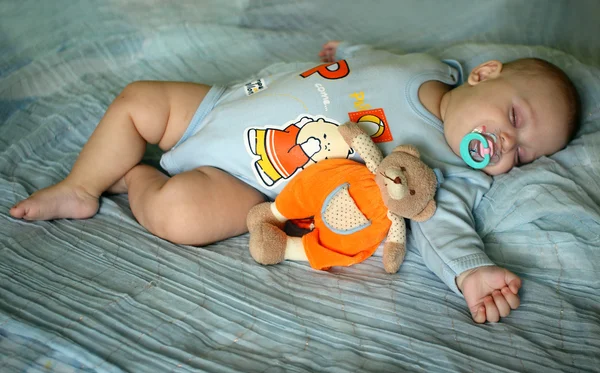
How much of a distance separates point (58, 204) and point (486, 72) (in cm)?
93

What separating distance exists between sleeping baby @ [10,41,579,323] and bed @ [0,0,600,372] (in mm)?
46

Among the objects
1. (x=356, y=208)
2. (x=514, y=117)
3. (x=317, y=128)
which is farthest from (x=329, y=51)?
(x=356, y=208)

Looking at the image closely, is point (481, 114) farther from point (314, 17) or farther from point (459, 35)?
point (314, 17)

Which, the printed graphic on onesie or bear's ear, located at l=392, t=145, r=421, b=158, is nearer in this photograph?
bear's ear, located at l=392, t=145, r=421, b=158

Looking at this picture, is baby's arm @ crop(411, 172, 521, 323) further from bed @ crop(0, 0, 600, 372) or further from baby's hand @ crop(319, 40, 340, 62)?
baby's hand @ crop(319, 40, 340, 62)

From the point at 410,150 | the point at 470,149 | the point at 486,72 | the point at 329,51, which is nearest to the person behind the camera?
the point at 410,150

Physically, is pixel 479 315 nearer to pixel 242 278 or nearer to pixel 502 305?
pixel 502 305

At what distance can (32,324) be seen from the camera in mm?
789

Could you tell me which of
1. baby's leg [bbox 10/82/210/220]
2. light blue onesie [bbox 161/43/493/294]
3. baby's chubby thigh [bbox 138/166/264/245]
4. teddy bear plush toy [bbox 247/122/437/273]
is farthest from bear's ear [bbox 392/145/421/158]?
baby's leg [bbox 10/82/210/220]

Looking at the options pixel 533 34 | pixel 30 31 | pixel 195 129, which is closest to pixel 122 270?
pixel 195 129

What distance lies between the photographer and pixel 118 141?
1.16 meters

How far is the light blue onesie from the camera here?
1.11m

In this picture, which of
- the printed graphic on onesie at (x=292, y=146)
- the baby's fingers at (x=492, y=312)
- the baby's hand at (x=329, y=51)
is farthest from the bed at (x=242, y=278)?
the baby's hand at (x=329, y=51)

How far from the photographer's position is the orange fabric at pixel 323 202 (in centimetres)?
98
